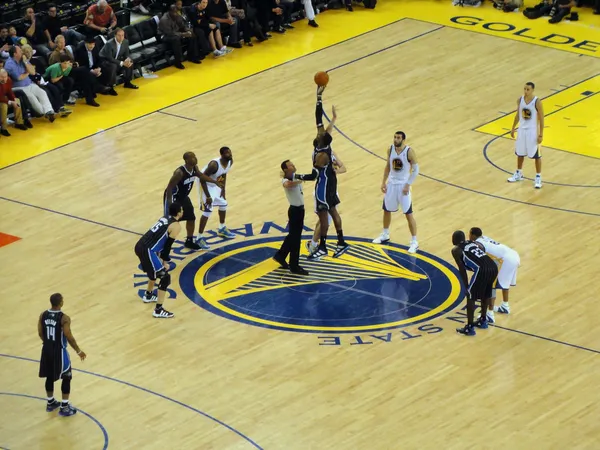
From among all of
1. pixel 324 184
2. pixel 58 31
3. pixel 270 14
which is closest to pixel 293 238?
pixel 324 184

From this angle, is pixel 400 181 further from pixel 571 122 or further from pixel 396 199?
pixel 571 122

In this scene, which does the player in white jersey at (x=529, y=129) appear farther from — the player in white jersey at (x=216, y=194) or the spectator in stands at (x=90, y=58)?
the spectator in stands at (x=90, y=58)

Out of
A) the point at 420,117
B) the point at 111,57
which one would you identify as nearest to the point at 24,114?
the point at 111,57

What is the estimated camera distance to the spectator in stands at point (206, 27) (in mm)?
27297

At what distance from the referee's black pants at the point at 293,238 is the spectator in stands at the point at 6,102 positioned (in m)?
7.21

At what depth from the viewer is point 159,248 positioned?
1711cm

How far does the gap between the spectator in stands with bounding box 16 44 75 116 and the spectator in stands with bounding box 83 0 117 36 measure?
1.63 m

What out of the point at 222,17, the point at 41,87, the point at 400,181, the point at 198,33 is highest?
the point at 41,87

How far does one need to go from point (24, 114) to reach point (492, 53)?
9.54 m

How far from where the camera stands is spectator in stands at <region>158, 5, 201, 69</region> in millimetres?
26750

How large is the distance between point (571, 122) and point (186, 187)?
8366 mm

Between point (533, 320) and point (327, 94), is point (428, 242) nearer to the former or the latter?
point (533, 320)

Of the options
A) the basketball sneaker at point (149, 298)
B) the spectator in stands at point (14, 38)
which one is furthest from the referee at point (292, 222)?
the spectator in stands at point (14, 38)

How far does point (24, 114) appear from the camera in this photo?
24.0 m
